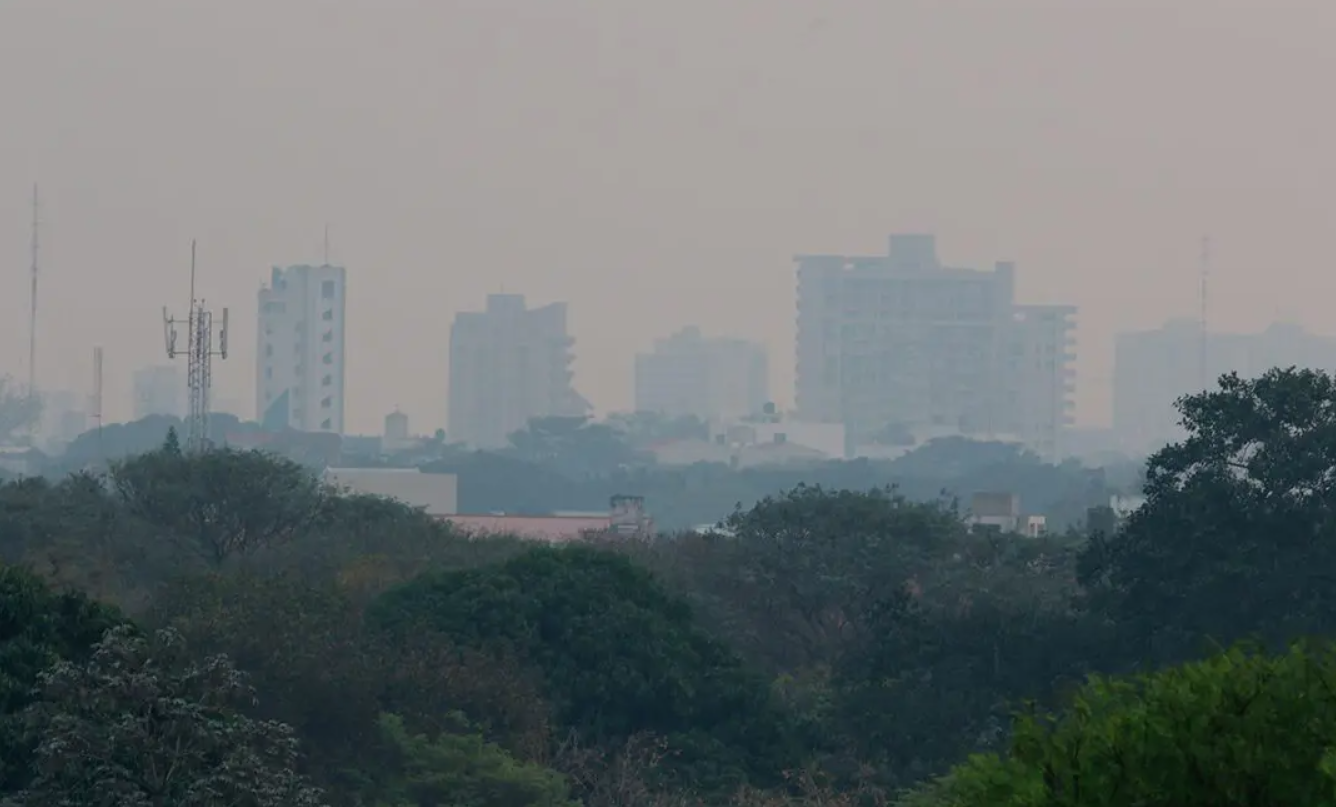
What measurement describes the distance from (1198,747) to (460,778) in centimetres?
1456

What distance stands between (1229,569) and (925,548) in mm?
19646

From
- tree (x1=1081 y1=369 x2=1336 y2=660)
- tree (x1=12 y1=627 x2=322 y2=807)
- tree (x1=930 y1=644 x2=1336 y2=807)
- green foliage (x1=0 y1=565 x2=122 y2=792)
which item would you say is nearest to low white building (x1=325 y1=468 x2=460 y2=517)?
tree (x1=1081 y1=369 x2=1336 y2=660)

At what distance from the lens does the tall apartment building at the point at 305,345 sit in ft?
624

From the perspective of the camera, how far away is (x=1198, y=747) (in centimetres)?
710

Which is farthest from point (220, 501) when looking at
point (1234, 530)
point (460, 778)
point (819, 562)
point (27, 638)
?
point (27, 638)

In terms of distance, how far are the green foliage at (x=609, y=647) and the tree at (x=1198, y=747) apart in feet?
58.6

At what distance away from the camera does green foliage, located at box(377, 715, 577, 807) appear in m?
21.2

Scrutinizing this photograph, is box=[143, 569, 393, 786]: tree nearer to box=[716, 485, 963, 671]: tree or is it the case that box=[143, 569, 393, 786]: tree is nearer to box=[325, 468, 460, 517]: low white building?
box=[716, 485, 963, 671]: tree

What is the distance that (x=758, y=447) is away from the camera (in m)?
184

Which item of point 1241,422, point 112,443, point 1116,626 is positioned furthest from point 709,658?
point 112,443

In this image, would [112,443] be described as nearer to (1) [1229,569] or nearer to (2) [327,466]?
(2) [327,466]

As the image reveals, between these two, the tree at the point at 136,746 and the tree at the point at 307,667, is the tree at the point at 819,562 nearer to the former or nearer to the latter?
the tree at the point at 307,667

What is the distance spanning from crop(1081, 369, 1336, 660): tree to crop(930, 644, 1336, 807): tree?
18.8 m

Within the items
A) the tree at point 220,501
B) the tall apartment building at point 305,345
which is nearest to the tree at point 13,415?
the tall apartment building at point 305,345
